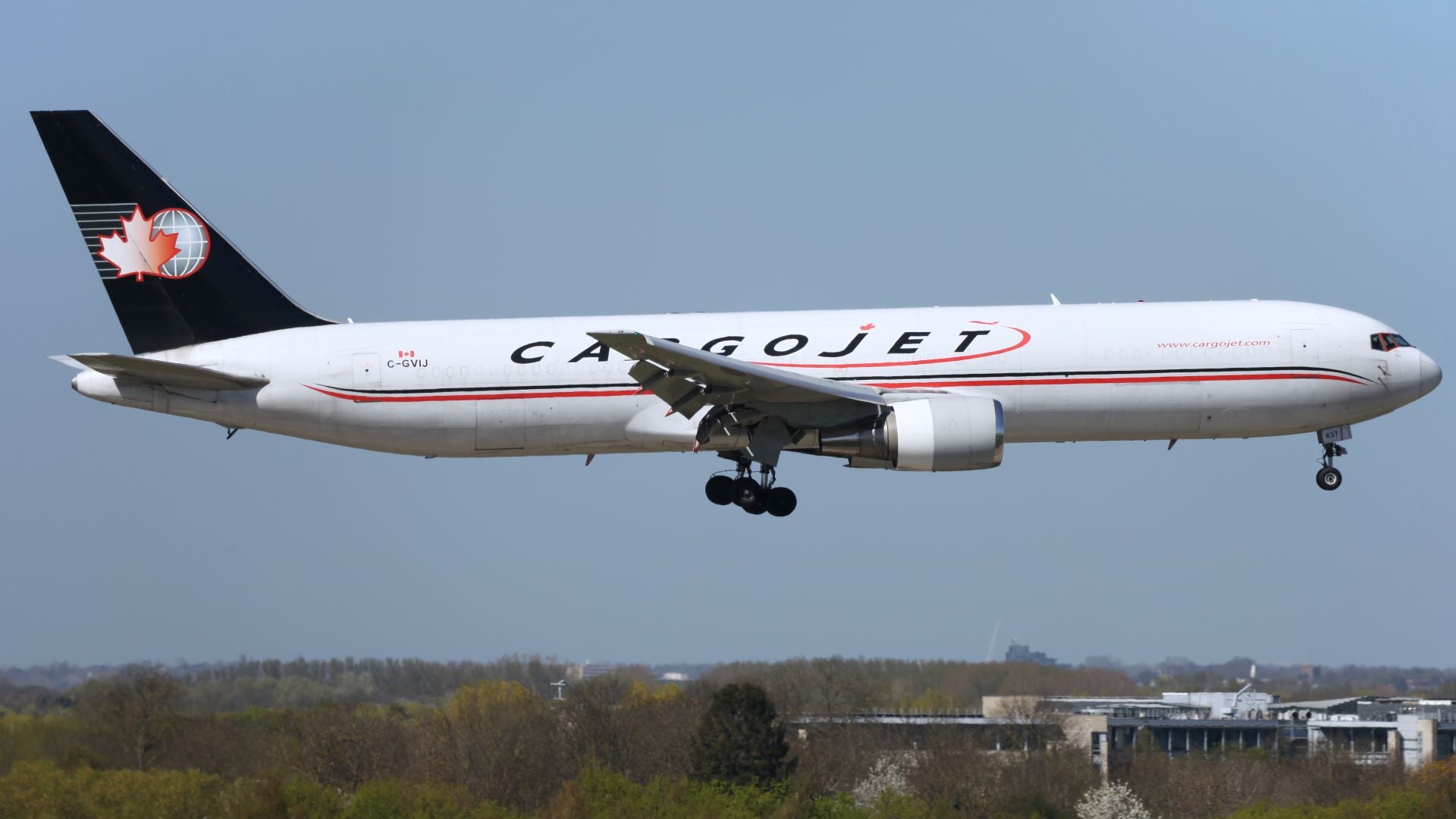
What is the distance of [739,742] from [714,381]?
29.4 m

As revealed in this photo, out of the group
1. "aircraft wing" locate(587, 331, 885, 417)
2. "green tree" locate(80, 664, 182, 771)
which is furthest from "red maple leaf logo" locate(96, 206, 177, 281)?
"green tree" locate(80, 664, 182, 771)

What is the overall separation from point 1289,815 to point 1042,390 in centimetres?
2832

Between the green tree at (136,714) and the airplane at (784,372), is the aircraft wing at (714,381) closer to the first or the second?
the airplane at (784,372)

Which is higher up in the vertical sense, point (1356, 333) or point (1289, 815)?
point (1356, 333)

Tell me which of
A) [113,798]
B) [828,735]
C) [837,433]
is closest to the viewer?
[837,433]

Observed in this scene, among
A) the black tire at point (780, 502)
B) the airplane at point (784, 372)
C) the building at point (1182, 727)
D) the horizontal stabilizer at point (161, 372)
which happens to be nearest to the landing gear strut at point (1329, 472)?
the airplane at point (784, 372)

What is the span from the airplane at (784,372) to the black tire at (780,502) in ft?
0.10

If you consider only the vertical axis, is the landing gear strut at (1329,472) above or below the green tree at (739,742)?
above

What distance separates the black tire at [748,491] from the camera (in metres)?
35.6

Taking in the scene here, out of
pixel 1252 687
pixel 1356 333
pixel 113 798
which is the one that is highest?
pixel 1356 333

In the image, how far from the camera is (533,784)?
59.4 meters

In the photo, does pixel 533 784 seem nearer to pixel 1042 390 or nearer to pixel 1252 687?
pixel 1042 390

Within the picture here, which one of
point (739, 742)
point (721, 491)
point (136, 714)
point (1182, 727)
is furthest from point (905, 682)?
point (721, 491)

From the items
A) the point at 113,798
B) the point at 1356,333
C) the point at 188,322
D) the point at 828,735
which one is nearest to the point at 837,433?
the point at 1356,333
